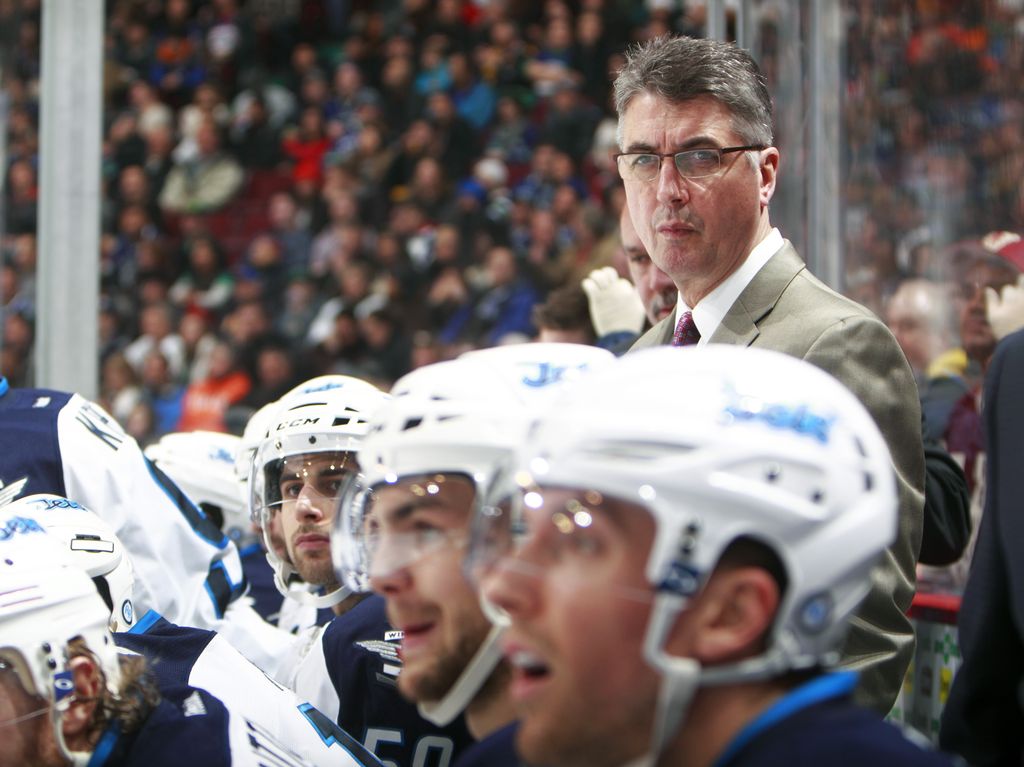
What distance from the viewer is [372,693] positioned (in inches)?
87.7

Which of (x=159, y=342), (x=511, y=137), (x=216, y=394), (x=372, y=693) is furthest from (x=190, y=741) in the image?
(x=511, y=137)

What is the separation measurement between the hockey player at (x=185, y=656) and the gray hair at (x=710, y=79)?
1.11 meters

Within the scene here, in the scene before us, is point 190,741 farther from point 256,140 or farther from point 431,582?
point 256,140

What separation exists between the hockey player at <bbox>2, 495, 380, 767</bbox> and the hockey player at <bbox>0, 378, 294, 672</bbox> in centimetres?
55

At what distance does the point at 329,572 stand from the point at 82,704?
82 centimetres

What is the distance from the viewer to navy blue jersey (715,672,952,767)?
1.15 metres

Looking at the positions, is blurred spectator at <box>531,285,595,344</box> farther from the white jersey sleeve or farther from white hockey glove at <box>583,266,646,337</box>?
the white jersey sleeve

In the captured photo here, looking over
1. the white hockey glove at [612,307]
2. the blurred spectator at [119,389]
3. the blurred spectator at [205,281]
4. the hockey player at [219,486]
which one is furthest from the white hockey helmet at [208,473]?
the blurred spectator at [205,281]

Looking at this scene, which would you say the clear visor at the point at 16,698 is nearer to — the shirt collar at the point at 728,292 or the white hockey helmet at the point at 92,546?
the white hockey helmet at the point at 92,546

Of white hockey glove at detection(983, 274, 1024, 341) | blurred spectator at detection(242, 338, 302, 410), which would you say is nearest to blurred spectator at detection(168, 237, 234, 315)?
blurred spectator at detection(242, 338, 302, 410)

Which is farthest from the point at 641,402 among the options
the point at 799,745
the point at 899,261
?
the point at 899,261

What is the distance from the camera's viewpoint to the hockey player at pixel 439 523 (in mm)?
1511

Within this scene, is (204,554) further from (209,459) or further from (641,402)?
(641,402)

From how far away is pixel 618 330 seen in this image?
3779mm
